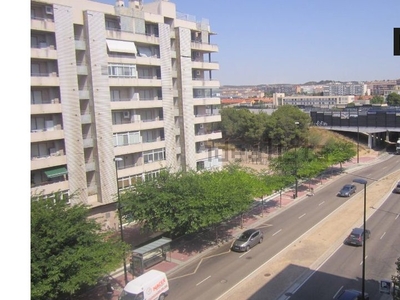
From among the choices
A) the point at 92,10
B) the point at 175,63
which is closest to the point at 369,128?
the point at 175,63

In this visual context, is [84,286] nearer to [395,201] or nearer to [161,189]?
[161,189]

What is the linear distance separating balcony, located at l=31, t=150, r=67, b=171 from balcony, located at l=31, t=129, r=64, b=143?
1.31 meters

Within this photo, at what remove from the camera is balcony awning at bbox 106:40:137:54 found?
31781mm

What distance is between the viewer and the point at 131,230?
3272 cm

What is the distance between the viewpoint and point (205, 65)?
139ft

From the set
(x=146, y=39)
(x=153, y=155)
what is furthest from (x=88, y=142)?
(x=146, y=39)

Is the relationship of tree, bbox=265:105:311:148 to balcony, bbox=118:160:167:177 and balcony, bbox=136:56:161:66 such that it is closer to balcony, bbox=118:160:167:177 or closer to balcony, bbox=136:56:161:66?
balcony, bbox=118:160:167:177

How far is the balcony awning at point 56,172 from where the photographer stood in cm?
2879

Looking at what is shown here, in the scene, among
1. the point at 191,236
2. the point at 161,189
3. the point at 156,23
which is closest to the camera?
the point at 161,189

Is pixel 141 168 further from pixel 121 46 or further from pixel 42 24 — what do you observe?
pixel 42 24

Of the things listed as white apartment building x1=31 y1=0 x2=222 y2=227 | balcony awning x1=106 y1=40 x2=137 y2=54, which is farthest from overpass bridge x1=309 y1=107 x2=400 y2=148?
balcony awning x1=106 y1=40 x2=137 y2=54

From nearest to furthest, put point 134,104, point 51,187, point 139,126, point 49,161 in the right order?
point 49,161 < point 51,187 < point 134,104 < point 139,126

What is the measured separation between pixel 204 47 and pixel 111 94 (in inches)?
526

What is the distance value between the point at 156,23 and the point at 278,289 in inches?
1021
